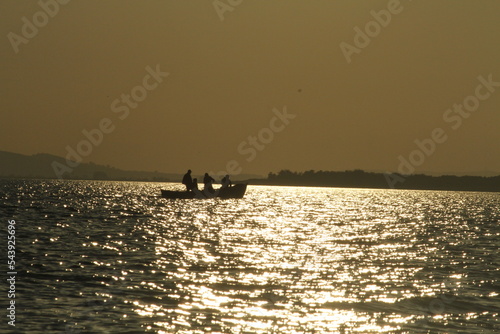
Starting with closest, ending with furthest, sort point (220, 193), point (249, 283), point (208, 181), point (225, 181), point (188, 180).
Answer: point (249, 283) < point (188, 180) < point (208, 181) < point (225, 181) < point (220, 193)

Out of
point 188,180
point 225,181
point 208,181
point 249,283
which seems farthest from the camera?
point 225,181

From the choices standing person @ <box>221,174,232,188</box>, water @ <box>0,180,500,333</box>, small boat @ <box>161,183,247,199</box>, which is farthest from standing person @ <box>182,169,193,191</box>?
water @ <box>0,180,500,333</box>

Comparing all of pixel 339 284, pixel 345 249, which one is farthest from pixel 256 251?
pixel 339 284

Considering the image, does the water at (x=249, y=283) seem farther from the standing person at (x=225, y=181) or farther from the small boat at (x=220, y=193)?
the standing person at (x=225, y=181)

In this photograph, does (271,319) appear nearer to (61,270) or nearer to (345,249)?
(61,270)

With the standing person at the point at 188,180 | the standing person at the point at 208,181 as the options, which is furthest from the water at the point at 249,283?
the standing person at the point at 208,181

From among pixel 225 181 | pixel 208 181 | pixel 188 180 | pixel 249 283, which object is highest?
pixel 225 181

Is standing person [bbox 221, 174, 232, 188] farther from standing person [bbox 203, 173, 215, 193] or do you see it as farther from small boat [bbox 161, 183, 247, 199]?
standing person [bbox 203, 173, 215, 193]

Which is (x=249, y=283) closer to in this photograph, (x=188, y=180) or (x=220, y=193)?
(x=188, y=180)

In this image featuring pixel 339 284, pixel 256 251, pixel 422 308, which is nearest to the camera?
pixel 422 308

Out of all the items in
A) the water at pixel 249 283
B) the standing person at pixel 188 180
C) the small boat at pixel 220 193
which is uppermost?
the standing person at pixel 188 180

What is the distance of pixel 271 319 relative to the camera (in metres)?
16.2

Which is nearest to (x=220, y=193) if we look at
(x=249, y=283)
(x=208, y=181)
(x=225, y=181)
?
(x=225, y=181)

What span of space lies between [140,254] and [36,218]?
22474 millimetres
